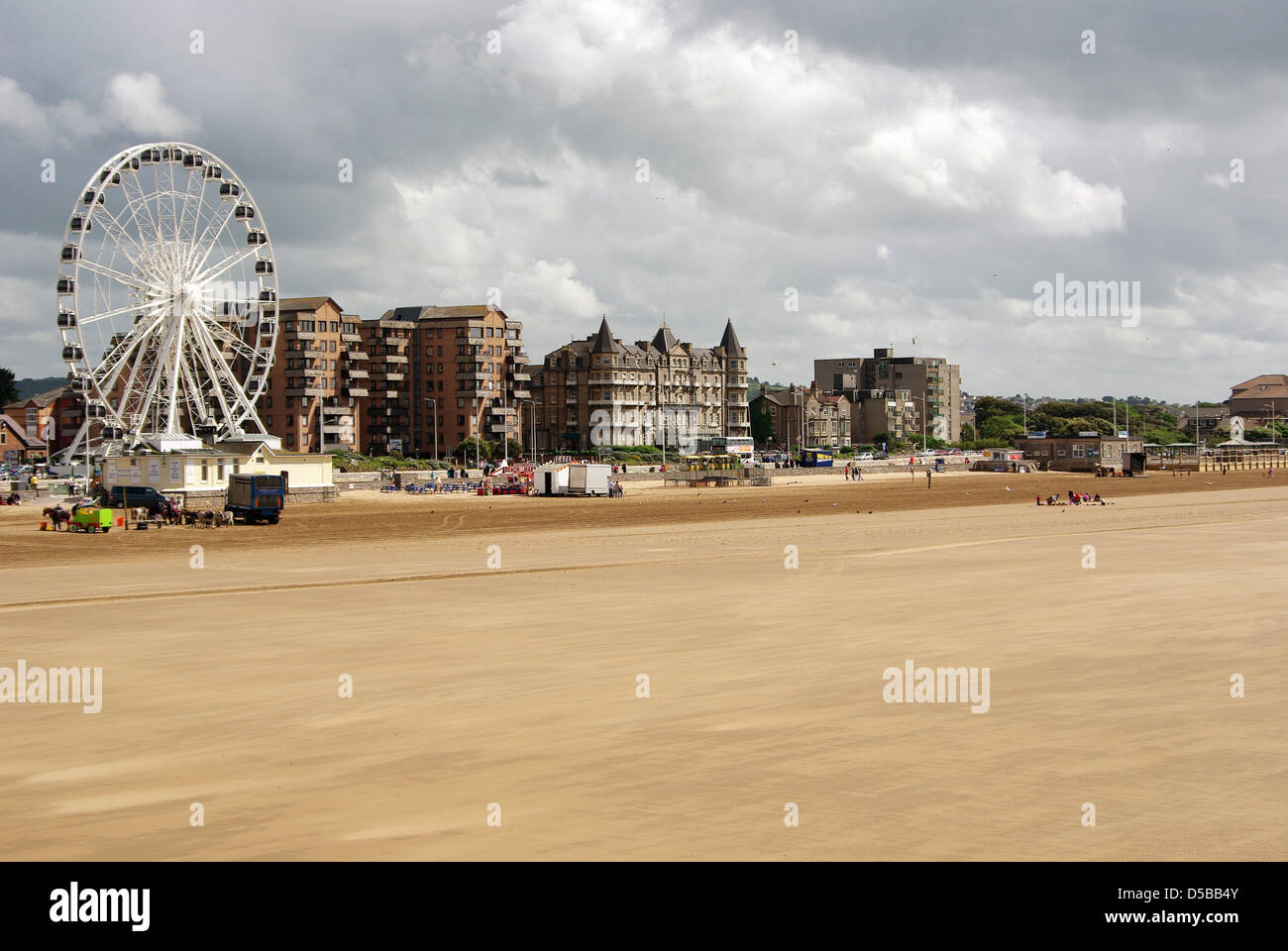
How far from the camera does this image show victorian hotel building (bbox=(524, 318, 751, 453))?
5950 inches

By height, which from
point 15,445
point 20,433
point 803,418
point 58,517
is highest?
point 803,418

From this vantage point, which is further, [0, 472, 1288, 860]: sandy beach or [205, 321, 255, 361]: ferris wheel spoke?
[205, 321, 255, 361]: ferris wheel spoke

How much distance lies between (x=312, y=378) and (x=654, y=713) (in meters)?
112

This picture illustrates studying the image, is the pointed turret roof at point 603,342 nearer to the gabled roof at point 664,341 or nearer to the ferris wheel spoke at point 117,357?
the gabled roof at point 664,341

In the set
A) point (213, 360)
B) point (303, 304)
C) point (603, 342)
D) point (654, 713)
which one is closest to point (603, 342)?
point (603, 342)

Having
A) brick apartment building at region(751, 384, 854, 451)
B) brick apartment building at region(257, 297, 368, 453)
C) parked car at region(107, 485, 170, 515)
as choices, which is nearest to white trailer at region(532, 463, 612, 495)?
parked car at region(107, 485, 170, 515)

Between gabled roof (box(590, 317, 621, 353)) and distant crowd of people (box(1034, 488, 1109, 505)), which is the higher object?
gabled roof (box(590, 317, 621, 353))

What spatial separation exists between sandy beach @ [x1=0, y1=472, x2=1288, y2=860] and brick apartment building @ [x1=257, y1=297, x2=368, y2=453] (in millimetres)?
91752

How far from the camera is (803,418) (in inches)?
6836

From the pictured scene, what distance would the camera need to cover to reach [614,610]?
21.4 metres

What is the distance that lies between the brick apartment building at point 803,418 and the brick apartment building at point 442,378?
54003 mm

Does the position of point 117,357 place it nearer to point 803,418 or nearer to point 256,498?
point 256,498

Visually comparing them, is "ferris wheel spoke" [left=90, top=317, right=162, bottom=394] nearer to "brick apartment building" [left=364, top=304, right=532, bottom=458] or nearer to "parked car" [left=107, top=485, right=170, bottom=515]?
"parked car" [left=107, top=485, right=170, bottom=515]

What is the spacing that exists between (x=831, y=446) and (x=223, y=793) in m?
174
